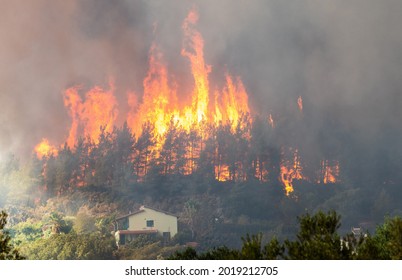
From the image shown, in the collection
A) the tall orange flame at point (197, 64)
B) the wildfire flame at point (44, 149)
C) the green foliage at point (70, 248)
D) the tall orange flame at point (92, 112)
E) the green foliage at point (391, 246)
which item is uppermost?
the tall orange flame at point (197, 64)

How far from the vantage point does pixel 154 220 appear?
174 feet

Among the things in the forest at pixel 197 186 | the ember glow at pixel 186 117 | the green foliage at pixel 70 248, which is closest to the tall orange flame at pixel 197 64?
the ember glow at pixel 186 117

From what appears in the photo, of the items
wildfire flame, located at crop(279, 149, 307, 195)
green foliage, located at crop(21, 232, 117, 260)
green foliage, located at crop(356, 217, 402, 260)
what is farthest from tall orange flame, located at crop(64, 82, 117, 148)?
green foliage, located at crop(356, 217, 402, 260)

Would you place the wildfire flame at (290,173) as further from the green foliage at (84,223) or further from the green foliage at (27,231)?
the green foliage at (27,231)

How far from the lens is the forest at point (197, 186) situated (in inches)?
2114

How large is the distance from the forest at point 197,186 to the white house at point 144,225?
628mm

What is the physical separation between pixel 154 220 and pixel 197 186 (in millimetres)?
4640

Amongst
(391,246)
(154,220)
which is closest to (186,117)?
(154,220)

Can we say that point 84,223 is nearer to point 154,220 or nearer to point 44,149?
point 154,220

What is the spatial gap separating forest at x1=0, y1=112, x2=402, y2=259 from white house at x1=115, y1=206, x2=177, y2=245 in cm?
63
